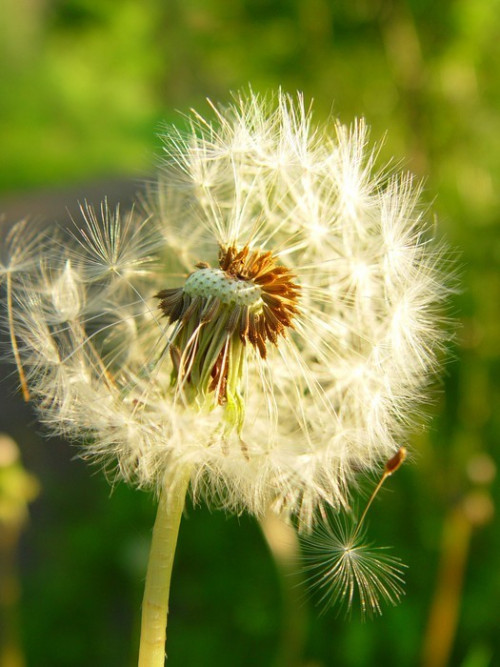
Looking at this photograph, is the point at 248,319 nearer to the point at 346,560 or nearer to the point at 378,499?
the point at 346,560

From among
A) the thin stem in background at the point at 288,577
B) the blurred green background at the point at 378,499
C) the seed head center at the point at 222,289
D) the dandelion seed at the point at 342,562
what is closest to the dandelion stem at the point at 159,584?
the dandelion seed at the point at 342,562

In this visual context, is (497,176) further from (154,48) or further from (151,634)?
(154,48)

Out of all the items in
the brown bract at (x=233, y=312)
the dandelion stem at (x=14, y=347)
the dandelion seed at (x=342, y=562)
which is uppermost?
the brown bract at (x=233, y=312)

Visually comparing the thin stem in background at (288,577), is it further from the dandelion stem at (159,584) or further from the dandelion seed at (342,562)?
the dandelion stem at (159,584)

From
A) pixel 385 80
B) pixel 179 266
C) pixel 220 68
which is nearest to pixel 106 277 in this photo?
pixel 179 266

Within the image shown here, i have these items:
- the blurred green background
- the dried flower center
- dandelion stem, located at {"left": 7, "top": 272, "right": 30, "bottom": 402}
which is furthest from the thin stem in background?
dandelion stem, located at {"left": 7, "top": 272, "right": 30, "bottom": 402}

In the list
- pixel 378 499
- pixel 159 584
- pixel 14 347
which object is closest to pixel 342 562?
pixel 159 584
